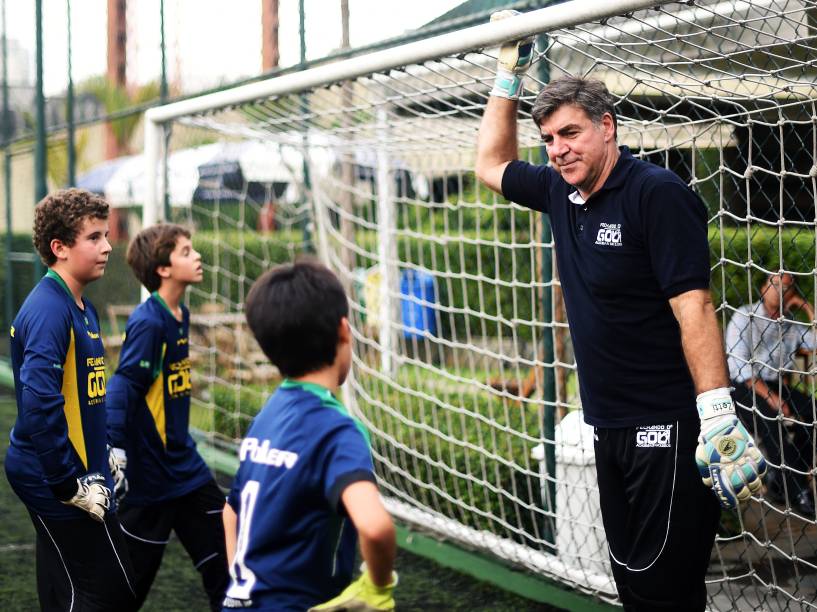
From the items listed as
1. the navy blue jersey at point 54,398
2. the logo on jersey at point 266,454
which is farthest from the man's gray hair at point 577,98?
the navy blue jersey at point 54,398

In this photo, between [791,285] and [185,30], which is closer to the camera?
[791,285]

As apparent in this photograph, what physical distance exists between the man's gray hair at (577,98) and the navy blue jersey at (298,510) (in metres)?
1.15

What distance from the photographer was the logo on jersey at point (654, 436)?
2.74 metres

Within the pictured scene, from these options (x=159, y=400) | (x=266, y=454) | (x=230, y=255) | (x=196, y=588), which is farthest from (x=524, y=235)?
(x=266, y=454)

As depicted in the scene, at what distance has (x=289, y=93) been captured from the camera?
4.87 m

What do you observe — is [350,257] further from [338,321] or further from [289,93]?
[338,321]

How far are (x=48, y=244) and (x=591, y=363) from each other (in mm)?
1760

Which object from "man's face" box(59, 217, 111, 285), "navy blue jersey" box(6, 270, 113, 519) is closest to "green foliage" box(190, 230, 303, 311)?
"man's face" box(59, 217, 111, 285)

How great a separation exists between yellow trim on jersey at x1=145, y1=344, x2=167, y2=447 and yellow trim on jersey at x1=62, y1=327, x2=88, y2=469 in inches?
24.8

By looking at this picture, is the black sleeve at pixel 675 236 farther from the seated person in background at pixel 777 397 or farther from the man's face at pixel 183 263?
the seated person in background at pixel 777 397

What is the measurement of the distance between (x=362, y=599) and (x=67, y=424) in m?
1.44

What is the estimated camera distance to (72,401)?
321 cm

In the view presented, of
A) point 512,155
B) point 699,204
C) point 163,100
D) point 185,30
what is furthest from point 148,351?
point 185,30

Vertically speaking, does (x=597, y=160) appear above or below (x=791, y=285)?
above
